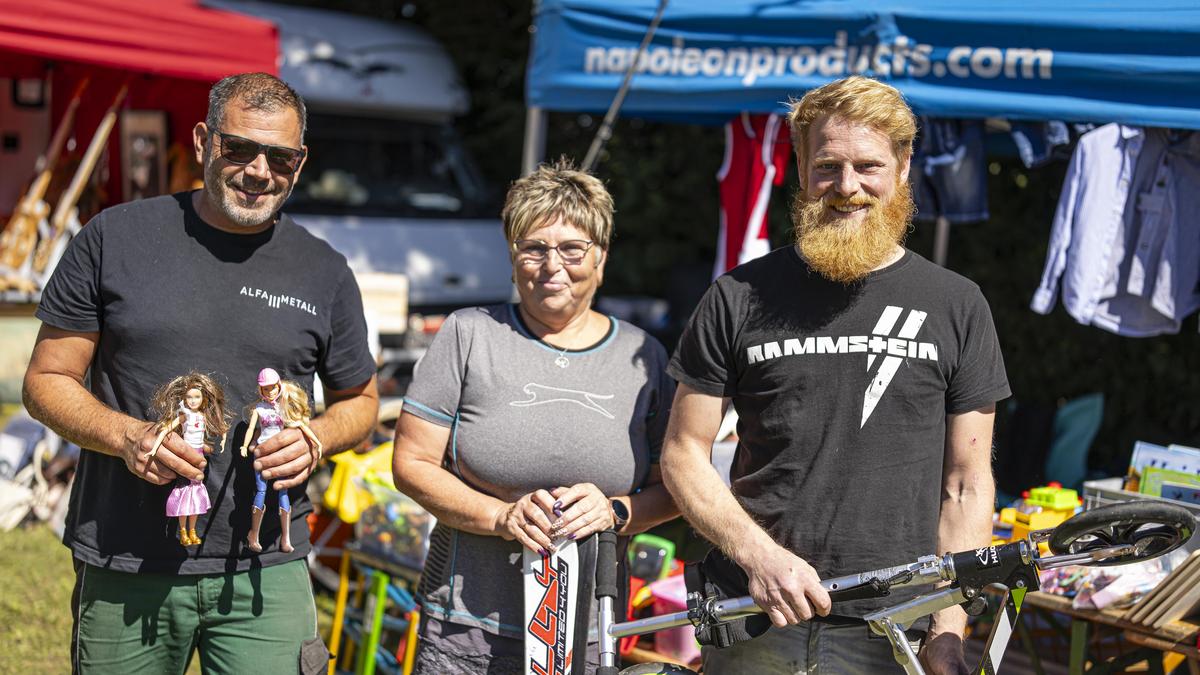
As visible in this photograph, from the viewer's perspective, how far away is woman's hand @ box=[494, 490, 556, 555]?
7.97 feet

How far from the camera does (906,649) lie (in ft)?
6.91

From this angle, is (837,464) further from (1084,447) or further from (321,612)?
(1084,447)

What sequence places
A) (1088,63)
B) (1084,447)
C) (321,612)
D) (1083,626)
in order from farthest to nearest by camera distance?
(1084,447)
(321,612)
(1088,63)
(1083,626)

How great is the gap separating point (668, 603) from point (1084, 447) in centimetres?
286

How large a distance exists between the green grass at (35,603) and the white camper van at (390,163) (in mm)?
2703

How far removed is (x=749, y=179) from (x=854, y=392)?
3.34 metres

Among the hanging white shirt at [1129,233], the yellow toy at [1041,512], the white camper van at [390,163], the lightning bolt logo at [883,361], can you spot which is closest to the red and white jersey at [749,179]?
the hanging white shirt at [1129,233]

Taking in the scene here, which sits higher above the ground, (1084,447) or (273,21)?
(273,21)

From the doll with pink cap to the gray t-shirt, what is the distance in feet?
0.80

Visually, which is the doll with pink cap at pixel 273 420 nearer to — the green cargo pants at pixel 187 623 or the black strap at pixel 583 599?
the green cargo pants at pixel 187 623

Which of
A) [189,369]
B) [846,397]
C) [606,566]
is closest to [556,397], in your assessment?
[606,566]

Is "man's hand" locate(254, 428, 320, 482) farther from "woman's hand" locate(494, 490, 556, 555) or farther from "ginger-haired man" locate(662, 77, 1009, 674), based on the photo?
"ginger-haired man" locate(662, 77, 1009, 674)

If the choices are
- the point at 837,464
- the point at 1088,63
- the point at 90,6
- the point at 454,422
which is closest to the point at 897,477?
the point at 837,464

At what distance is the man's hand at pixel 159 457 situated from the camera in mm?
2285
